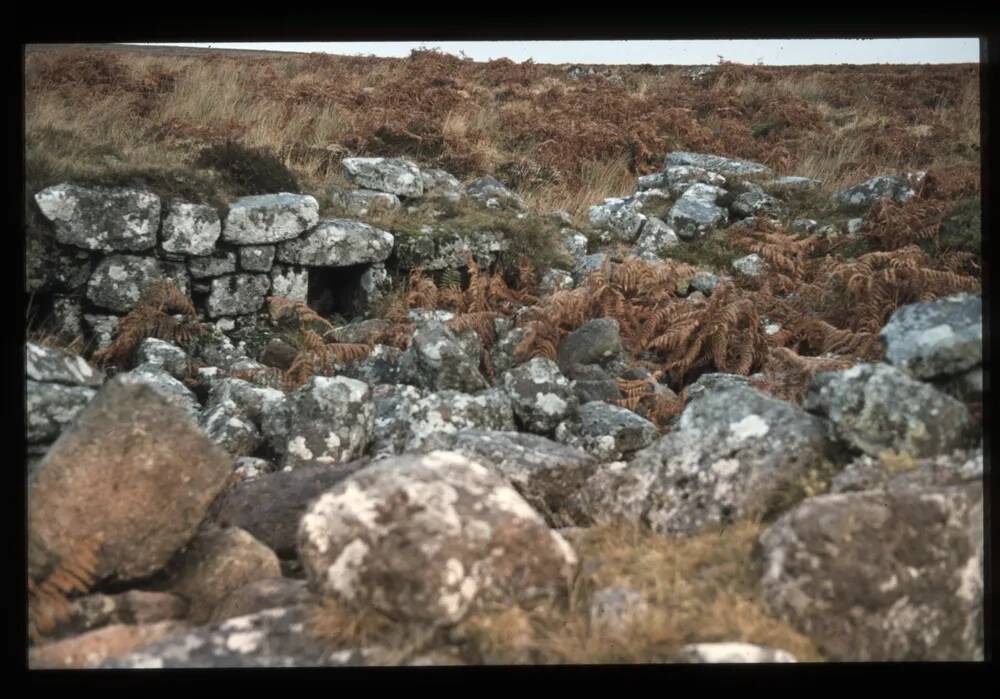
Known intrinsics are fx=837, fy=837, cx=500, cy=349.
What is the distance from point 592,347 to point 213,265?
15.5 feet

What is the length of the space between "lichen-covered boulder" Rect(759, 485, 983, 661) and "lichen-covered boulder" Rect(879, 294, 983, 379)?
136cm

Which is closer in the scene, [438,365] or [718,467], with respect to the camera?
[718,467]

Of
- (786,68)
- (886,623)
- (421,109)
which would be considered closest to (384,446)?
(886,623)

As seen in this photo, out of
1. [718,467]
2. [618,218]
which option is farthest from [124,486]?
[618,218]

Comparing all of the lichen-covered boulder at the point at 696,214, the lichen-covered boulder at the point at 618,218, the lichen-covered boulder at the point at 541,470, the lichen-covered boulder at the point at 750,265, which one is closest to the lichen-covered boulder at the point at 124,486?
the lichen-covered boulder at the point at 541,470

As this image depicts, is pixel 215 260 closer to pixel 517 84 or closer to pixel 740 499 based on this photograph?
pixel 740 499

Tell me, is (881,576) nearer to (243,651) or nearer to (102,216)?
(243,651)

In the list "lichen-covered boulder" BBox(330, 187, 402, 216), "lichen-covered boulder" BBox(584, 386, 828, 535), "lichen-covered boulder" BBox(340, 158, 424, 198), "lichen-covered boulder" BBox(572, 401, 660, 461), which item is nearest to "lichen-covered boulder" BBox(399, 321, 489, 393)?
"lichen-covered boulder" BBox(572, 401, 660, 461)

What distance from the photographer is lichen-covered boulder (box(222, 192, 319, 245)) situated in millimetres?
9992

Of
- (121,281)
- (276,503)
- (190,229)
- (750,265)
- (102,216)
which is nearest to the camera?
(276,503)

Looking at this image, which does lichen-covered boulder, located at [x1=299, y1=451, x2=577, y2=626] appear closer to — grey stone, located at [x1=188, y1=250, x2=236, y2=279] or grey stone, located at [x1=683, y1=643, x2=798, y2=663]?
grey stone, located at [x1=683, y1=643, x2=798, y2=663]

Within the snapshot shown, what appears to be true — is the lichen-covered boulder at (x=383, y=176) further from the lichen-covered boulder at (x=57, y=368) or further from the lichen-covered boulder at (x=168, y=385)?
the lichen-covered boulder at (x=57, y=368)

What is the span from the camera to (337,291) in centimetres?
1113

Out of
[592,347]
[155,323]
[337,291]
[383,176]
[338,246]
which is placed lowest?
[592,347]
